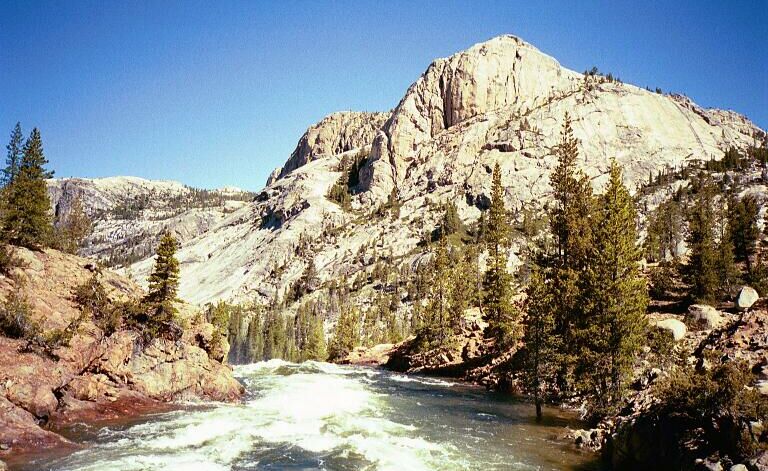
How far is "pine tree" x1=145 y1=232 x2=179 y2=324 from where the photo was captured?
113 ft

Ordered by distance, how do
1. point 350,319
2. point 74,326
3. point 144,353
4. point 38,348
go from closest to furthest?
point 38,348 < point 74,326 < point 144,353 < point 350,319

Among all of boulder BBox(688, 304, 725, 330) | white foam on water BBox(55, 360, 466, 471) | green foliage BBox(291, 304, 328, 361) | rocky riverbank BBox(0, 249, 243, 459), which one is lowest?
green foliage BBox(291, 304, 328, 361)

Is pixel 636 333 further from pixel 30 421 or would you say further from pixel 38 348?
pixel 38 348

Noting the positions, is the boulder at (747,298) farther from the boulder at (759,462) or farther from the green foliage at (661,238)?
the green foliage at (661,238)

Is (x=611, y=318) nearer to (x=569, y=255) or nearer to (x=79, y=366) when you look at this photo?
(x=569, y=255)

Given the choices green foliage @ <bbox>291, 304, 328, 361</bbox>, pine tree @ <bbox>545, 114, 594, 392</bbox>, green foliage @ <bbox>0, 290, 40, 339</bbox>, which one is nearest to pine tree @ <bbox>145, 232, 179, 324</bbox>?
green foliage @ <bbox>0, 290, 40, 339</bbox>

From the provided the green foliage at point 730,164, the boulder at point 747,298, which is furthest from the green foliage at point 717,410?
the green foliage at point 730,164

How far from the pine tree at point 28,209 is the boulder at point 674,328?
47529mm

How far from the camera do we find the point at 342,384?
161 ft

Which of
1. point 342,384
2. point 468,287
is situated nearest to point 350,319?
point 468,287

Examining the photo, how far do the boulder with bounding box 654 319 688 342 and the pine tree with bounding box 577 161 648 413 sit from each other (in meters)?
9.06

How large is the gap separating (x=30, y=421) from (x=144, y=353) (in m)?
11.5

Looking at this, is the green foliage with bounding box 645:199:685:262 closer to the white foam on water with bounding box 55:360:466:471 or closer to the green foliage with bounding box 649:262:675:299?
the green foliage with bounding box 649:262:675:299

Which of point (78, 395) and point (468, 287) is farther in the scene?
point (468, 287)
